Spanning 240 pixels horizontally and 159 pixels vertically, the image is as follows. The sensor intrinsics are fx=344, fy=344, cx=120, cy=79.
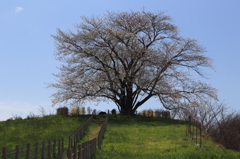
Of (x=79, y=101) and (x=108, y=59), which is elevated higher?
(x=108, y=59)

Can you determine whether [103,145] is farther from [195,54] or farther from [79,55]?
[195,54]

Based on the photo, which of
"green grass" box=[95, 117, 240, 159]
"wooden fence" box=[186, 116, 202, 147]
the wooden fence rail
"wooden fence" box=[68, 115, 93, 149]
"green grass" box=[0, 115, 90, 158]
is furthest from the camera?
"green grass" box=[0, 115, 90, 158]

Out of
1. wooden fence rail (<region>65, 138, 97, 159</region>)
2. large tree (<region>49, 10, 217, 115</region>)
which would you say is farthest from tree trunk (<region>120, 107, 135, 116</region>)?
wooden fence rail (<region>65, 138, 97, 159</region>)

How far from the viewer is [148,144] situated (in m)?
23.8

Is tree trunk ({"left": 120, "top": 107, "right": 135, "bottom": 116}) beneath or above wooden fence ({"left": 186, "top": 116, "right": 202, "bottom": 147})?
above

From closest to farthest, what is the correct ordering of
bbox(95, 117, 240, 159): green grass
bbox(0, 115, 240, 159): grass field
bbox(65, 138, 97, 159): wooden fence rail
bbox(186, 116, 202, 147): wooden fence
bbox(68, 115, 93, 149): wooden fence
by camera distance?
bbox(65, 138, 97, 159): wooden fence rail → bbox(95, 117, 240, 159): green grass → bbox(0, 115, 240, 159): grass field → bbox(68, 115, 93, 149): wooden fence → bbox(186, 116, 202, 147): wooden fence

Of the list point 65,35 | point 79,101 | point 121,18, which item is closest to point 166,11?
point 121,18

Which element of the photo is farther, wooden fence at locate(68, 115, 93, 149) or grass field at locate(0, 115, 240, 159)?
wooden fence at locate(68, 115, 93, 149)

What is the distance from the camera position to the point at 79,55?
41.0 m

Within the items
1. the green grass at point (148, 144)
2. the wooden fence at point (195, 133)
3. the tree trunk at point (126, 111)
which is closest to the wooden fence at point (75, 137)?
the green grass at point (148, 144)

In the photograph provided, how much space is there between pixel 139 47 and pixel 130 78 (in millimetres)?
4072

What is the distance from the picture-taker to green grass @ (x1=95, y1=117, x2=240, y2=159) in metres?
17.7

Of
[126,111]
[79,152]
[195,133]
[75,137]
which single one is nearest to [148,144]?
[75,137]

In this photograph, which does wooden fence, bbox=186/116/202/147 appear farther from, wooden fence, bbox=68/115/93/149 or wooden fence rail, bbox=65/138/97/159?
wooden fence rail, bbox=65/138/97/159
